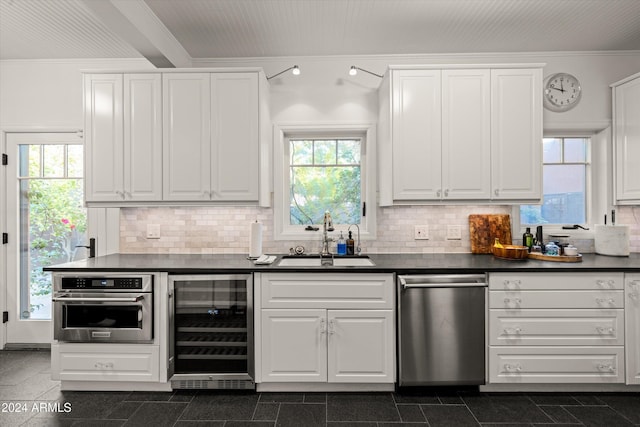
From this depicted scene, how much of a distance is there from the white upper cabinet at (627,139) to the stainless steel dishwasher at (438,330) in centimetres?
172

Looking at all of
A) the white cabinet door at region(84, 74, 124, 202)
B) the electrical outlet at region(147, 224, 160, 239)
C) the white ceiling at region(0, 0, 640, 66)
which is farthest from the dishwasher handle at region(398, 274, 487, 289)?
the white cabinet door at region(84, 74, 124, 202)

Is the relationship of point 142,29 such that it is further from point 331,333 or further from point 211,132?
point 331,333

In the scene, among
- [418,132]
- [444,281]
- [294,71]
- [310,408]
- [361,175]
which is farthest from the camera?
[361,175]

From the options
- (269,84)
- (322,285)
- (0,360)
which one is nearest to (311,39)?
(269,84)

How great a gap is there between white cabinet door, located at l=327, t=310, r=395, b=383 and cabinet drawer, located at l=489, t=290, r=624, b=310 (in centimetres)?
90

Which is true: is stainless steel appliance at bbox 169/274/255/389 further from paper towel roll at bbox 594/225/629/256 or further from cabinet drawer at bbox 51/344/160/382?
paper towel roll at bbox 594/225/629/256

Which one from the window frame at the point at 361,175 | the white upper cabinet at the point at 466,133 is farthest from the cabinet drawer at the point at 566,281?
the window frame at the point at 361,175

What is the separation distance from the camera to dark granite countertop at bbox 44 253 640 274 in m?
2.47

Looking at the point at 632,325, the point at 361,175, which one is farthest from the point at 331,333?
the point at 632,325

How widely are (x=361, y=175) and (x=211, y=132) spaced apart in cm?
138

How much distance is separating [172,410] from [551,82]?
4.03 metres

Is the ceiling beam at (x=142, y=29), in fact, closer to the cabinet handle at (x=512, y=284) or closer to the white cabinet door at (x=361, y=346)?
the white cabinet door at (x=361, y=346)

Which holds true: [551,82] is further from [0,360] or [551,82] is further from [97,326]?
[0,360]

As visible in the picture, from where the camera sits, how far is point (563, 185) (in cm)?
328
